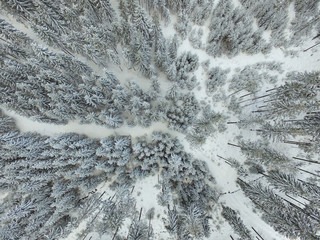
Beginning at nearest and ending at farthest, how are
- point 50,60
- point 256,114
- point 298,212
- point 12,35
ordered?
point 298,212, point 50,60, point 12,35, point 256,114

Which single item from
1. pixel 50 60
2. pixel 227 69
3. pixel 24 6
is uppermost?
pixel 227 69

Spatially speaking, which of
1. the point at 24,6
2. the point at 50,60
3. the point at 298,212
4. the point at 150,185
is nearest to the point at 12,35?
the point at 24,6

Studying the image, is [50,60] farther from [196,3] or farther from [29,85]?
[196,3]

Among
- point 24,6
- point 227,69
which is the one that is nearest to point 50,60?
point 24,6

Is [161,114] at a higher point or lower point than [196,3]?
lower

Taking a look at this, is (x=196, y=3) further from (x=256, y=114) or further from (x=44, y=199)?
(x=44, y=199)

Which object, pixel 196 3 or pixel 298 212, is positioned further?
pixel 196 3

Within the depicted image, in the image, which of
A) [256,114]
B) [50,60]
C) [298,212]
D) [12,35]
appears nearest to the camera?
[298,212]
